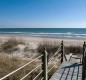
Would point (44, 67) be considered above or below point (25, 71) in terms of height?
above

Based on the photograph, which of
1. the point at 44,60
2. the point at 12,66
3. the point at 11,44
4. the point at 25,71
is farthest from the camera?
the point at 11,44

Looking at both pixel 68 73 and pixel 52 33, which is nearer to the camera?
pixel 68 73

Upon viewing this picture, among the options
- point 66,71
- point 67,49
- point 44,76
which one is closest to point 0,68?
point 44,76

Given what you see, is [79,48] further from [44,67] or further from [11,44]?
[44,67]

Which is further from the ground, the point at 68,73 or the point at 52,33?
the point at 68,73

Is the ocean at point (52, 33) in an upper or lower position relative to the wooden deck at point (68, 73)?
lower

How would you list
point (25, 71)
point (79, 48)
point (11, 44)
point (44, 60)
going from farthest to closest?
point (11, 44)
point (79, 48)
point (25, 71)
point (44, 60)

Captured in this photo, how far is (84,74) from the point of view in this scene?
3.82 meters

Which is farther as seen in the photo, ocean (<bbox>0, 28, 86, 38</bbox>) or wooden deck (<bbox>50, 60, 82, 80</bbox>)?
ocean (<bbox>0, 28, 86, 38</bbox>)

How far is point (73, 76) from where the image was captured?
5.76 m

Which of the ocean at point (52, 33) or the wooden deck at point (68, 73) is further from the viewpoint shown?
the ocean at point (52, 33)

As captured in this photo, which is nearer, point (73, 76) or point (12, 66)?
point (73, 76)

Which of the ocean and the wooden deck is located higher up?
the wooden deck

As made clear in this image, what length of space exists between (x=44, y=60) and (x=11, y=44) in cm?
1133
